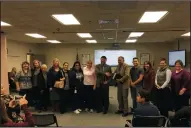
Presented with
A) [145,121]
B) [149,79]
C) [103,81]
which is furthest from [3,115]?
[149,79]

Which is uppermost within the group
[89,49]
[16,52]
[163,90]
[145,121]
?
[89,49]

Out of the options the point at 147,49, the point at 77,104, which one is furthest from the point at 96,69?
the point at 147,49

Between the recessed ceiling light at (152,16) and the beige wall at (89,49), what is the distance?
6710mm

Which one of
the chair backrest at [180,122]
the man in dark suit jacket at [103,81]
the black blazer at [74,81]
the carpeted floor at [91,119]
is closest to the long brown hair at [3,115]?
the carpeted floor at [91,119]

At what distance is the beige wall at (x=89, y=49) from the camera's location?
12.3 m

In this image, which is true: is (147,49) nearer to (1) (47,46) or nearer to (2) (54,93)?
(1) (47,46)

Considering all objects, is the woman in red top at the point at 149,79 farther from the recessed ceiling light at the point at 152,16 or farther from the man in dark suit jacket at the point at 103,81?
the recessed ceiling light at the point at 152,16

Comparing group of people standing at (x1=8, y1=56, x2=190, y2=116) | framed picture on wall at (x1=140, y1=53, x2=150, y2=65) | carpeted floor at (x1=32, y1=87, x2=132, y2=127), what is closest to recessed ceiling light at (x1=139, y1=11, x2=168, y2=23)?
group of people standing at (x1=8, y1=56, x2=190, y2=116)

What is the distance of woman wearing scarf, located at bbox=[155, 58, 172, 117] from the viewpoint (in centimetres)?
423

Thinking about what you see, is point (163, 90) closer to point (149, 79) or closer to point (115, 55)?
point (149, 79)

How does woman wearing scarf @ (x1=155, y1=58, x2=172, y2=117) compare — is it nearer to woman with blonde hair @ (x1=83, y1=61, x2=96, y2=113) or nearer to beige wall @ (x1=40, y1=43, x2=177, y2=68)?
woman with blonde hair @ (x1=83, y1=61, x2=96, y2=113)

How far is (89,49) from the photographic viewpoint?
1266cm

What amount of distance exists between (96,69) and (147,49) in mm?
8008

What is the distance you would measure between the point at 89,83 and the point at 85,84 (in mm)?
95
